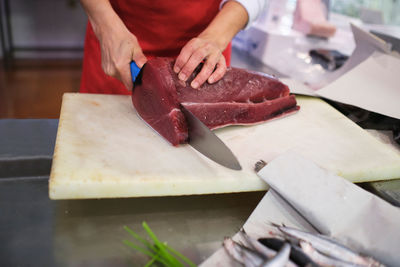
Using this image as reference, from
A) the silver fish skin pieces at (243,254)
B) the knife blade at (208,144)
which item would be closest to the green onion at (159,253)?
the silver fish skin pieces at (243,254)

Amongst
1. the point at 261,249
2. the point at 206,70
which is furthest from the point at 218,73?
the point at 261,249

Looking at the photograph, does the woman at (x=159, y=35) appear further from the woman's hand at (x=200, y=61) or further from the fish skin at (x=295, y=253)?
the fish skin at (x=295, y=253)

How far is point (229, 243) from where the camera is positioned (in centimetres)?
88

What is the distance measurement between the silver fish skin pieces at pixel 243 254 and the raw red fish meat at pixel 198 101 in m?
0.53

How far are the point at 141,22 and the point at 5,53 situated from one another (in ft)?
16.7

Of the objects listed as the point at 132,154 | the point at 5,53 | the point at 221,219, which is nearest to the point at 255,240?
the point at 221,219

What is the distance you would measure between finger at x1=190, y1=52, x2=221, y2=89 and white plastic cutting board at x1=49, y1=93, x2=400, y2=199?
0.23 meters

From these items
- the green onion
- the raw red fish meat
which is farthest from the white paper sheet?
the green onion

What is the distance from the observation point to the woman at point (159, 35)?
151 centimetres

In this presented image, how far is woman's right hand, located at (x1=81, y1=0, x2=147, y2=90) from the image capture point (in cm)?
152

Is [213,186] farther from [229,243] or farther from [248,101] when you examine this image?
[248,101]

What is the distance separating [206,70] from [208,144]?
1.37ft

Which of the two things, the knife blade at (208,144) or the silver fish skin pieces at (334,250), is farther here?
the knife blade at (208,144)

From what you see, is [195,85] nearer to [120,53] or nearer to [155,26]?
[120,53]
